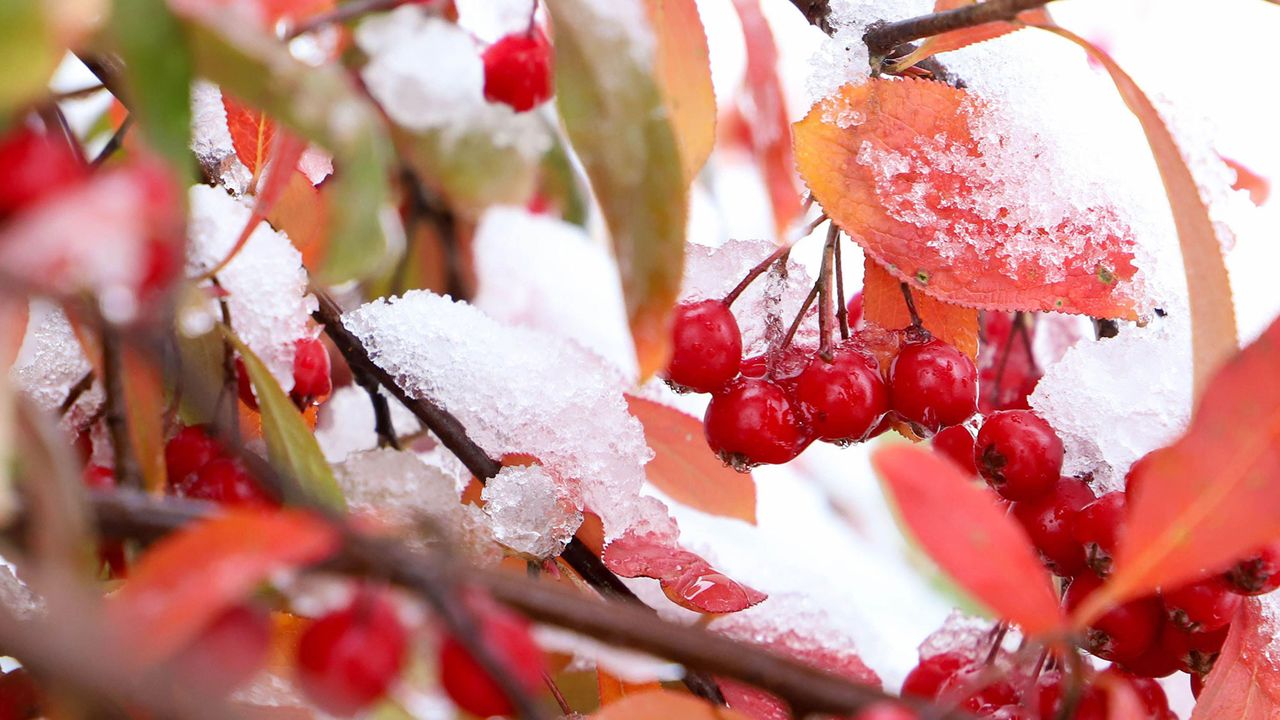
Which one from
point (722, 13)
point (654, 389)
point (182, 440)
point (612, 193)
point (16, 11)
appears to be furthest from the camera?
point (722, 13)

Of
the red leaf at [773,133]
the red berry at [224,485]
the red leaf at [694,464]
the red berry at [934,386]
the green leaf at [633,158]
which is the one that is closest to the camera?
the green leaf at [633,158]

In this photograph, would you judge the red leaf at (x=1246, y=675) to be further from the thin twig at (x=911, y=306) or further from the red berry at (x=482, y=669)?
the red berry at (x=482, y=669)

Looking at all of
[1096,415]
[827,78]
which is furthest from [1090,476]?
[827,78]

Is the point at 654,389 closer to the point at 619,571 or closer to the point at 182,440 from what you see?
the point at 619,571

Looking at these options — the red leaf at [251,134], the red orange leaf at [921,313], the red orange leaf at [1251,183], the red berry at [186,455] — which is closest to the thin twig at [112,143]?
the red leaf at [251,134]

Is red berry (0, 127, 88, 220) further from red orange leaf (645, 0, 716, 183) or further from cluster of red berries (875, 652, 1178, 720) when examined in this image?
cluster of red berries (875, 652, 1178, 720)

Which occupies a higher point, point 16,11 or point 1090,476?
point 16,11
